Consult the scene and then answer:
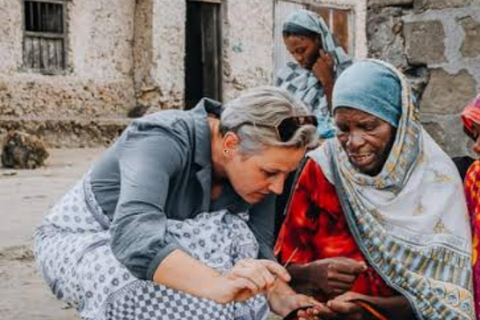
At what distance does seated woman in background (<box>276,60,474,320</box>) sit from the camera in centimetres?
304

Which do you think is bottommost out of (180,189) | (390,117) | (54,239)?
(54,239)

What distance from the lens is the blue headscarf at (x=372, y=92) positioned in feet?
10.1

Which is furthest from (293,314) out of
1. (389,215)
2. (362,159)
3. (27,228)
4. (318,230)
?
(27,228)

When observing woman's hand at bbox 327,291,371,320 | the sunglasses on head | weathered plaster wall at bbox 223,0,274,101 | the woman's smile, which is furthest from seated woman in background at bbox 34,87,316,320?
weathered plaster wall at bbox 223,0,274,101

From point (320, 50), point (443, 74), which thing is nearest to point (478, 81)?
point (443, 74)

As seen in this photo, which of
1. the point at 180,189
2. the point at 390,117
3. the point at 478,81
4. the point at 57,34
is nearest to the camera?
the point at 180,189

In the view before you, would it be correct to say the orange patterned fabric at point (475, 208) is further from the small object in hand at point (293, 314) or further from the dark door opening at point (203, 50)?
the dark door opening at point (203, 50)

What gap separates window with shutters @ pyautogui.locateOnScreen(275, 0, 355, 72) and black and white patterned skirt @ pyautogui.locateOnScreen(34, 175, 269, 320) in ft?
47.0

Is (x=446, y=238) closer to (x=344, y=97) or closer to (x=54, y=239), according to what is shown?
(x=344, y=97)

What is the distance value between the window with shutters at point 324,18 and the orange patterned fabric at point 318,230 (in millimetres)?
14037

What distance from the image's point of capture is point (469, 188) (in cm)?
314

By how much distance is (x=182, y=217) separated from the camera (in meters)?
2.98

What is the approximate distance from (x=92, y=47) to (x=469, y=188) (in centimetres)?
1241

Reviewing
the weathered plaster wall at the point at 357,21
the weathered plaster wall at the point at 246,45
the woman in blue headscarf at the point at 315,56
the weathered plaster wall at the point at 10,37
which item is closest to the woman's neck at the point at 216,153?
the woman in blue headscarf at the point at 315,56
